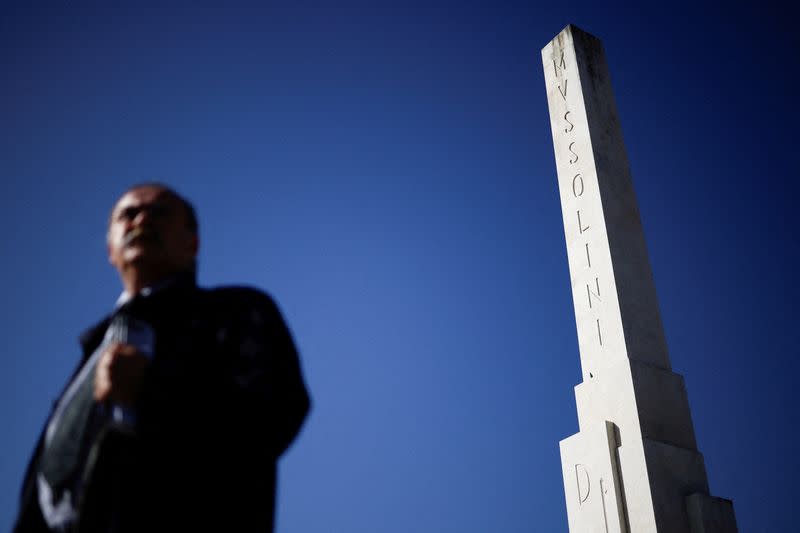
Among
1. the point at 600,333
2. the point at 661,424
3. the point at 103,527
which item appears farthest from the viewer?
the point at 600,333

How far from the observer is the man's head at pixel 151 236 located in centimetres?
183

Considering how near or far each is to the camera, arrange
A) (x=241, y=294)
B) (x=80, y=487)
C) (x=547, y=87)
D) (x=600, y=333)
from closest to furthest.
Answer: (x=80, y=487), (x=241, y=294), (x=600, y=333), (x=547, y=87)

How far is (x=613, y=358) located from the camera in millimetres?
7168

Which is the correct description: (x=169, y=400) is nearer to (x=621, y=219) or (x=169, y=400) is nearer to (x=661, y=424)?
(x=661, y=424)

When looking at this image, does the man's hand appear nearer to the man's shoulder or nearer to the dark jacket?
the dark jacket

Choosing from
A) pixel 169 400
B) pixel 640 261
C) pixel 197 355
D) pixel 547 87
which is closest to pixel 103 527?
pixel 169 400

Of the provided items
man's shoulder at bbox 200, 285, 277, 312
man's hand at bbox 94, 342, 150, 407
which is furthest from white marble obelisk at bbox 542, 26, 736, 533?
man's hand at bbox 94, 342, 150, 407

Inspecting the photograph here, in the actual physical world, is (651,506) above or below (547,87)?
below

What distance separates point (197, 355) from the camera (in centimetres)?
165

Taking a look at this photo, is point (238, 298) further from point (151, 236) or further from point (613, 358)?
point (613, 358)

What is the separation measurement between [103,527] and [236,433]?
32 centimetres

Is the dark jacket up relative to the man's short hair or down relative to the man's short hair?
down

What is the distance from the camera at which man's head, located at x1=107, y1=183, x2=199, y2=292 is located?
5.99 feet

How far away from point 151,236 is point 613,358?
6.09 metres
